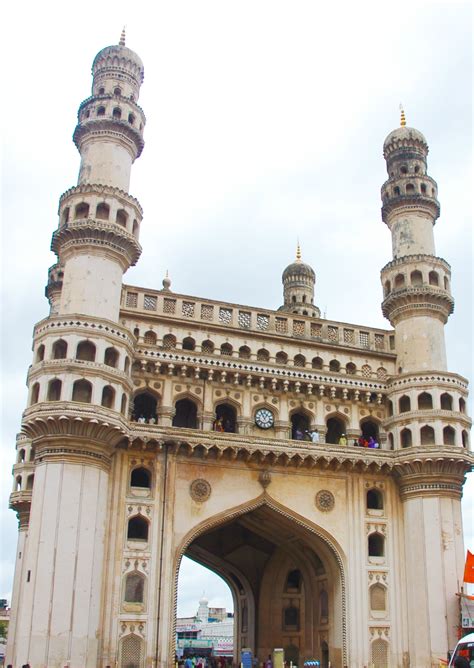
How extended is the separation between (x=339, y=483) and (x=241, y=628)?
11.6 m

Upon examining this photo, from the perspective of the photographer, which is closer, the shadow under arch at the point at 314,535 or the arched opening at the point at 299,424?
the shadow under arch at the point at 314,535

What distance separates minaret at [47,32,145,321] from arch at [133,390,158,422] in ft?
11.3

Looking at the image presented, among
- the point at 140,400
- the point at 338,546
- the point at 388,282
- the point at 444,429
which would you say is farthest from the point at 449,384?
the point at 140,400

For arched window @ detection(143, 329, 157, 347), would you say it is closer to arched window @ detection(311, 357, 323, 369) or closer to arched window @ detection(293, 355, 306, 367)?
arched window @ detection(293, 355, 306, 367)

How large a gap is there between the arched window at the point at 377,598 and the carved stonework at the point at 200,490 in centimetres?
722

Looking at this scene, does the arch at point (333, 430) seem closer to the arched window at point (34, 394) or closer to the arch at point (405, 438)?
the arch at point (405, 438)

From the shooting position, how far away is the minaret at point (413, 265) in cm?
3216

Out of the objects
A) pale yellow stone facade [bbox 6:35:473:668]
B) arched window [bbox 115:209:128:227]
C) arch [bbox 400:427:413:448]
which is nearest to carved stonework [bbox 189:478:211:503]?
pale yellow stone facade [bbox 6:35:473:668]

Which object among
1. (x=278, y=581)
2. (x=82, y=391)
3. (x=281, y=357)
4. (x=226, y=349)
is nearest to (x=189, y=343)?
(x=226, y=349)

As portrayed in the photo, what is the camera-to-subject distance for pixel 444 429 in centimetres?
3012

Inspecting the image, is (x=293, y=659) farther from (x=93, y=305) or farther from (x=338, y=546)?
(x=93, y=305)

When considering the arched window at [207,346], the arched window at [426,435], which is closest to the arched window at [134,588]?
the arched window at [207,346]

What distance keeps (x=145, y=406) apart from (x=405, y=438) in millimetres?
10362

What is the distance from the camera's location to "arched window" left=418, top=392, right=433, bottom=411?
30.6 m
